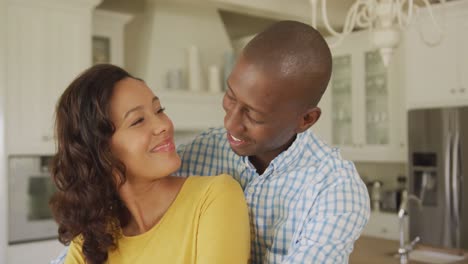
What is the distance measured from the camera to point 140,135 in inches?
45.1

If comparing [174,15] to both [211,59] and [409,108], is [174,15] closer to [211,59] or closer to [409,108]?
[211,59]

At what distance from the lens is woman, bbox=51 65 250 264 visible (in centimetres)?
109

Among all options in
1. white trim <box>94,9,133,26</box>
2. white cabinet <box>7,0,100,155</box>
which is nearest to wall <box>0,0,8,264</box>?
white cabinet <box>7,0,100,155</box>

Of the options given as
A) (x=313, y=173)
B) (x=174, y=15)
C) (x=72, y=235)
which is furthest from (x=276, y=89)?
(x=174, y=15)

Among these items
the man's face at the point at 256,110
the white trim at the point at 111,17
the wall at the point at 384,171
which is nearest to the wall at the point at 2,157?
the white trim at the point at 111,17

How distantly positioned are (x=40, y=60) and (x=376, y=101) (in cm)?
278

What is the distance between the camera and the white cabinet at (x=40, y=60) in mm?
3297

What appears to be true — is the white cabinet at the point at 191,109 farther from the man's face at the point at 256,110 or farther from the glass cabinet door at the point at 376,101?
the man's face at the point at 256,110

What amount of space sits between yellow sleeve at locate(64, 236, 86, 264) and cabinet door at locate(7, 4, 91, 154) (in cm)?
222

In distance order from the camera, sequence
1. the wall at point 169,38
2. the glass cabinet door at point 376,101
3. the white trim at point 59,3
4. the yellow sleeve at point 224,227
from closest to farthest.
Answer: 1. the yellow sleeve at point 224,227
2. the white trim at point 59,3
3. the wall at point 169,38
4. the glass cabinet door at point 376,101

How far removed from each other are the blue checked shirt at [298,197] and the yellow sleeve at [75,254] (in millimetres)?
338

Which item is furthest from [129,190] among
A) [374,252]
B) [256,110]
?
[374,252]

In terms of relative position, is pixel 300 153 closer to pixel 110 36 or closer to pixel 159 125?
pixel 159 125

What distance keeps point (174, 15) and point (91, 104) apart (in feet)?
11.1
